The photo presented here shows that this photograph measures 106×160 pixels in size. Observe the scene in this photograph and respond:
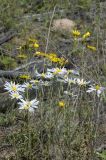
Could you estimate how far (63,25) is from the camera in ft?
19.8

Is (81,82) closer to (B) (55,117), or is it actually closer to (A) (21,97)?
(B) (55,117)

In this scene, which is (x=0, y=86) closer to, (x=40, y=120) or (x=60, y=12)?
Result: (x=40, y=120)

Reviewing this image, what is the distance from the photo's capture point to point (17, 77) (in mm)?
3955

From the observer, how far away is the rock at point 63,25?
594 cm

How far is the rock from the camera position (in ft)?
19.5

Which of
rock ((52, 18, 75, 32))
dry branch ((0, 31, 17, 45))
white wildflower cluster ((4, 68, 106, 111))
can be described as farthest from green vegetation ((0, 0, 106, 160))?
rock ((52, 18, 75, 32))

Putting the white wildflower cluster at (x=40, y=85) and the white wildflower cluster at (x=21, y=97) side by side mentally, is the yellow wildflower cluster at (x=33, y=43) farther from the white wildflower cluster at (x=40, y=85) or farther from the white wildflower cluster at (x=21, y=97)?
the white wildflower cluster at (x=21, y=97)

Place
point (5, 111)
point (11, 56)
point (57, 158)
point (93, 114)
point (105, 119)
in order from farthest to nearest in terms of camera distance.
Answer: point (11, 56) < point (5, 111) < point (105, 119) < point (93, 114) < point (57, 158)

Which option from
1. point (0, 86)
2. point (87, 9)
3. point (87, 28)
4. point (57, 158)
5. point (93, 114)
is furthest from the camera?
point (87, 9)

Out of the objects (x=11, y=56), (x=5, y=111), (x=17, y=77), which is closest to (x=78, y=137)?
(x=5, y=111)

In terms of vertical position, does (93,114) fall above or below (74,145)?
above

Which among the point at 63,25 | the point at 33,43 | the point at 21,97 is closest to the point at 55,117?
the point at 21,97

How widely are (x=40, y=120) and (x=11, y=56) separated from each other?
1935 millimetres

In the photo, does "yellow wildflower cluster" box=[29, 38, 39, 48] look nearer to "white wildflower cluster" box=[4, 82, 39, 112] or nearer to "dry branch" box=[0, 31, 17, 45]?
"white wildflower cluster" box=[4, 82, 39, 112]
